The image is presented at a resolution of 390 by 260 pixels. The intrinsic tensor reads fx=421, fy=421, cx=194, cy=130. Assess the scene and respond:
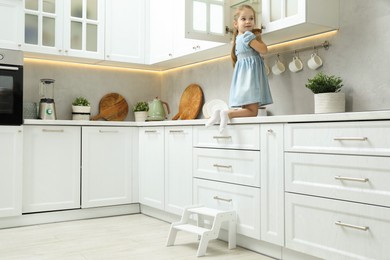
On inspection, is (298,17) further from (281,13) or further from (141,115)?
(141,115)

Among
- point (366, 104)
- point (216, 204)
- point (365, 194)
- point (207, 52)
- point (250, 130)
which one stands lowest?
point (216, 204)

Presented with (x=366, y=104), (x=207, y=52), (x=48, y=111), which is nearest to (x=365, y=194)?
(x=366, y=104)

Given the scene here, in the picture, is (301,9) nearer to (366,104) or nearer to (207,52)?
(366,104)

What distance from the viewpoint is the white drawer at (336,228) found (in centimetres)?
187

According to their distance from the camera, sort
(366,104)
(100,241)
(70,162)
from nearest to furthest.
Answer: (366,104) → (100,241) → (70,162)

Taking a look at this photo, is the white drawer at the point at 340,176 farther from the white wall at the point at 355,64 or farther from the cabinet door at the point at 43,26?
the cabinet door at the point at 43,26

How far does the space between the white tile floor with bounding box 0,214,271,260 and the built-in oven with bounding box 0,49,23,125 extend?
863 millimetres

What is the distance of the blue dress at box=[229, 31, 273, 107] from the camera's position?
2.76 m

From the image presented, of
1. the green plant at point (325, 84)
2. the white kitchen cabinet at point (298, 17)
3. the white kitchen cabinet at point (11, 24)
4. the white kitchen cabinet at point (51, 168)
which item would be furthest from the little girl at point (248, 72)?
the white kitchen cabinet at point (11, 24)

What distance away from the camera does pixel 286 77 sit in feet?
10.0

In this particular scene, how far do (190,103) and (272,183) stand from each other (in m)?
1.78

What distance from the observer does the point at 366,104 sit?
252cm

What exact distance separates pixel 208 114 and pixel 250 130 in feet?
3.88

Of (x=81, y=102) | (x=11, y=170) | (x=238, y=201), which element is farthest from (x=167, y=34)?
(x=238, y=201)
